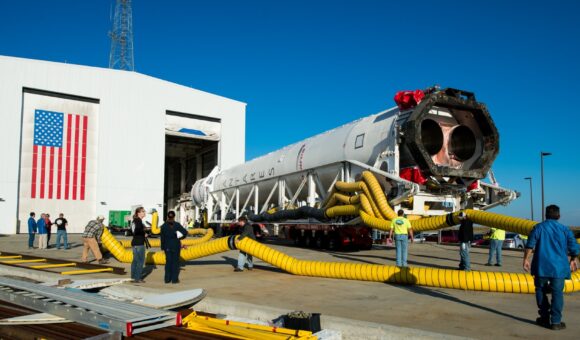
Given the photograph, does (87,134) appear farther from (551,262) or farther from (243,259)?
(551,262)

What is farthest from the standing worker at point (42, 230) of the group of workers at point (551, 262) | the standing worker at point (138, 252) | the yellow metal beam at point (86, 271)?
the group of workers at point (551, 262)

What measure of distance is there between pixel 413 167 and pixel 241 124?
3187cm

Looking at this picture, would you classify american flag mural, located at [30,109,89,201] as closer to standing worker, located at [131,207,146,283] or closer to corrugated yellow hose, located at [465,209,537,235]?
standing worker, located at [131,207,146,283]

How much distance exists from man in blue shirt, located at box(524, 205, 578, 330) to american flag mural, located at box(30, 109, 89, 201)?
122 ft

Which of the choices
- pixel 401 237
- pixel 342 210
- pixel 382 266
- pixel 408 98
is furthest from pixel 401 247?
pixel 408 98

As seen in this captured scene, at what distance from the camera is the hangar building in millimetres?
34938

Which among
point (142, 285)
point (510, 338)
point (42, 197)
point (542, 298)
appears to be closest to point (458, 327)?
point (510, 338)

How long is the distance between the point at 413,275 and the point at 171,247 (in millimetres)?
4764

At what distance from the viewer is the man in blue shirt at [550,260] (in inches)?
224

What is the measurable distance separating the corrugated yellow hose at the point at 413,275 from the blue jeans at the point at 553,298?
96.1 inches

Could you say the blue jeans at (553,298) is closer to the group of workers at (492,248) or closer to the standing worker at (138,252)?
the group of workers at (492,248)

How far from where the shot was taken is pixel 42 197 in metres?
36.4

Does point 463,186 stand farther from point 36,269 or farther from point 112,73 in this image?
point 112,73

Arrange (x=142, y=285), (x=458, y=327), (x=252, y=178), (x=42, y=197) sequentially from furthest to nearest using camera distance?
(x=42, y=197), (x=252, y=178), (x=142, y=285), (x=458, y=327)
